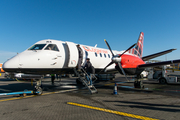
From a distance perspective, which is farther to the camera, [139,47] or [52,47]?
[139,47]

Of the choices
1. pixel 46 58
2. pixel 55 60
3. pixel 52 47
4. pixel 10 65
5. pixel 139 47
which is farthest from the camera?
pixel 139 47

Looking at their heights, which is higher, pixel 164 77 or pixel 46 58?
pixel 46 58

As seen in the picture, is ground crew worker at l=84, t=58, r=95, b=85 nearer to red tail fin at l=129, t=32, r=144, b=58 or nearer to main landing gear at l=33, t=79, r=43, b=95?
main landing gear at l=33, t=79, r=43, b=95

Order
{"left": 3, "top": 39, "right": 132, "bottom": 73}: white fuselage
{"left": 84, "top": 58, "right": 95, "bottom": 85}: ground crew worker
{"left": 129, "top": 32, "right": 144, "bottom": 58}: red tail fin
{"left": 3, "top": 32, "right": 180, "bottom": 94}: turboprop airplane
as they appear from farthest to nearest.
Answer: {"left": 129, "top": 32, "right": 144, "bottom": 58}: red tail fin
{"left": 84, "top": 58, "right": 95, "bottom": 85}: ground crew worker
{"left": 3, "top": 32, "right": 180, "bottom": 94}: turboprop airplane
{"left": 3, "top": 39, "right": 132, "bottom": 73}: white fuselage

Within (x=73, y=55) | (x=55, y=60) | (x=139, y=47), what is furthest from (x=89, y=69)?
(x=139, y=47)

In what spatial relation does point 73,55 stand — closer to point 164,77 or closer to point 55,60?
point 55,60

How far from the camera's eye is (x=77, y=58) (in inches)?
417

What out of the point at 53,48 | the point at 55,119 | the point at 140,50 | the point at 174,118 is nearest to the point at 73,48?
the point at 53,48

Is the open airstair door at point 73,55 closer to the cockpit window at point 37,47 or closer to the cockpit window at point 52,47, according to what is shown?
the cockpit window at point 52,47

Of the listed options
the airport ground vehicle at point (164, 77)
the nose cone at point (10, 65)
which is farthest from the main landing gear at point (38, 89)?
the airport ground vehicle at point (164, 77)

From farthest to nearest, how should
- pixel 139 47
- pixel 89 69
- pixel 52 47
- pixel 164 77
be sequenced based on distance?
pixel 139 47 < pixel 164 77 < pixel 89 69 < pixel 52 47

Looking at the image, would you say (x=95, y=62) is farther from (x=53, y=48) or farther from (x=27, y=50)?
(x=27, y=50)

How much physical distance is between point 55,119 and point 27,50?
626 cm

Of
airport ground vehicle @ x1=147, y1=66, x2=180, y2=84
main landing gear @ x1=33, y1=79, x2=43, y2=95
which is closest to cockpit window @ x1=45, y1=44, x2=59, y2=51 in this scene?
main landing gear @ x1=33, y1=79, x2=43, y2=95
